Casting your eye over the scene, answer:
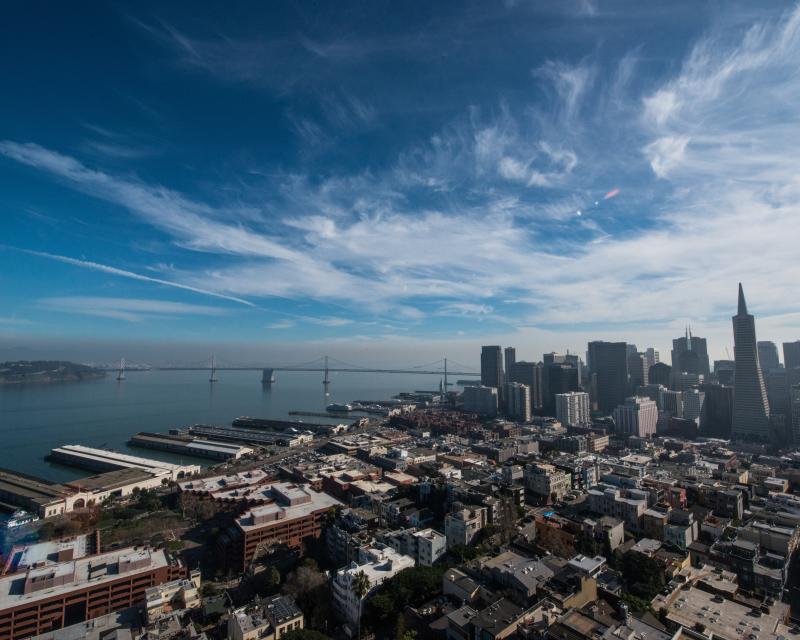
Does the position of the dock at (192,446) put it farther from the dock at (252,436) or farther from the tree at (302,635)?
the tree at (302,635)

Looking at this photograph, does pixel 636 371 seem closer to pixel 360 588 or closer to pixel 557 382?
pixel 557 382

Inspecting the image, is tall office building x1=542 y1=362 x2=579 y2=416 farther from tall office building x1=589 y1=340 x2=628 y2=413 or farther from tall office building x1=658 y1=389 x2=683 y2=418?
tall office building x1=658 y1=389 x2=683 y2=418

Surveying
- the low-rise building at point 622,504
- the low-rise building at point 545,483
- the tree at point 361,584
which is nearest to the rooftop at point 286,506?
the tree at point 361,584

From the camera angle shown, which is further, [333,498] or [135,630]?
[333,498]

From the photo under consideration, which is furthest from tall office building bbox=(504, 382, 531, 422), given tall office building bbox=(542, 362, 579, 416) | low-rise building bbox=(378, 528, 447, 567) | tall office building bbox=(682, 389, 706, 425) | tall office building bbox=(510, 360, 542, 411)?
low-rise building bbox=(378, 528, 447, 567)

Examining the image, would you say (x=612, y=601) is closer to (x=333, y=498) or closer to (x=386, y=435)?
(x=333, y=498)

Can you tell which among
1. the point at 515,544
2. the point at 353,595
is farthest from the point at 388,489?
the point at 353,595
